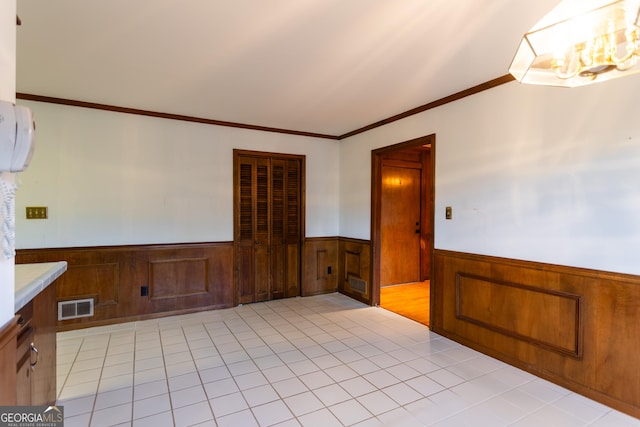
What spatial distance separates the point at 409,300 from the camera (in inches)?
181

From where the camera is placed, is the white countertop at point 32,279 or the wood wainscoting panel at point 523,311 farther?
the wood wainscoting panel at point 523,311

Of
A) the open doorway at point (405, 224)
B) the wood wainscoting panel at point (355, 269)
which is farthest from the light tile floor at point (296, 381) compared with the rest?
the open doorway at point (405, 224)

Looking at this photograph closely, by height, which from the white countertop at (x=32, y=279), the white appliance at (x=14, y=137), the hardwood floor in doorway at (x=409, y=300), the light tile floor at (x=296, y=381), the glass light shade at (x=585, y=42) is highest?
the glass light shade at (x=585, y=42)

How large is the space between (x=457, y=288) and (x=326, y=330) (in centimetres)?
141

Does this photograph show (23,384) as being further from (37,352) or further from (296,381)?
(296,381)

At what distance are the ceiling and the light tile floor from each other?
2.45 m

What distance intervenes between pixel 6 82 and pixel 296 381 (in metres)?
2.36

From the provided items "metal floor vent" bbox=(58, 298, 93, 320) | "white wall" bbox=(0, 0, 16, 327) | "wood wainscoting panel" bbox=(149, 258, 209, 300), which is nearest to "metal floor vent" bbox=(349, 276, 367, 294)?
"wood wainscoting panel" bbox=(149, 258, 209, 300)

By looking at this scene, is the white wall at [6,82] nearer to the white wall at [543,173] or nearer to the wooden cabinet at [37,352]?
the wooden cabinet at [37,352]

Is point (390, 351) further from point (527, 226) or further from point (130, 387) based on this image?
point (130, 387)

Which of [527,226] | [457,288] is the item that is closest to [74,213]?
[457,288]

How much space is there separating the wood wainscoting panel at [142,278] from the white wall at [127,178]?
11cm

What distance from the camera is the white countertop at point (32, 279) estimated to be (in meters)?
1.38

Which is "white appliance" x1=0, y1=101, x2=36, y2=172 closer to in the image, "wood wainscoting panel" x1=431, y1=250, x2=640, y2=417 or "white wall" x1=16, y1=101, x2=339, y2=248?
"white wall" x1=16, y1=101, x2=339, y2=248
